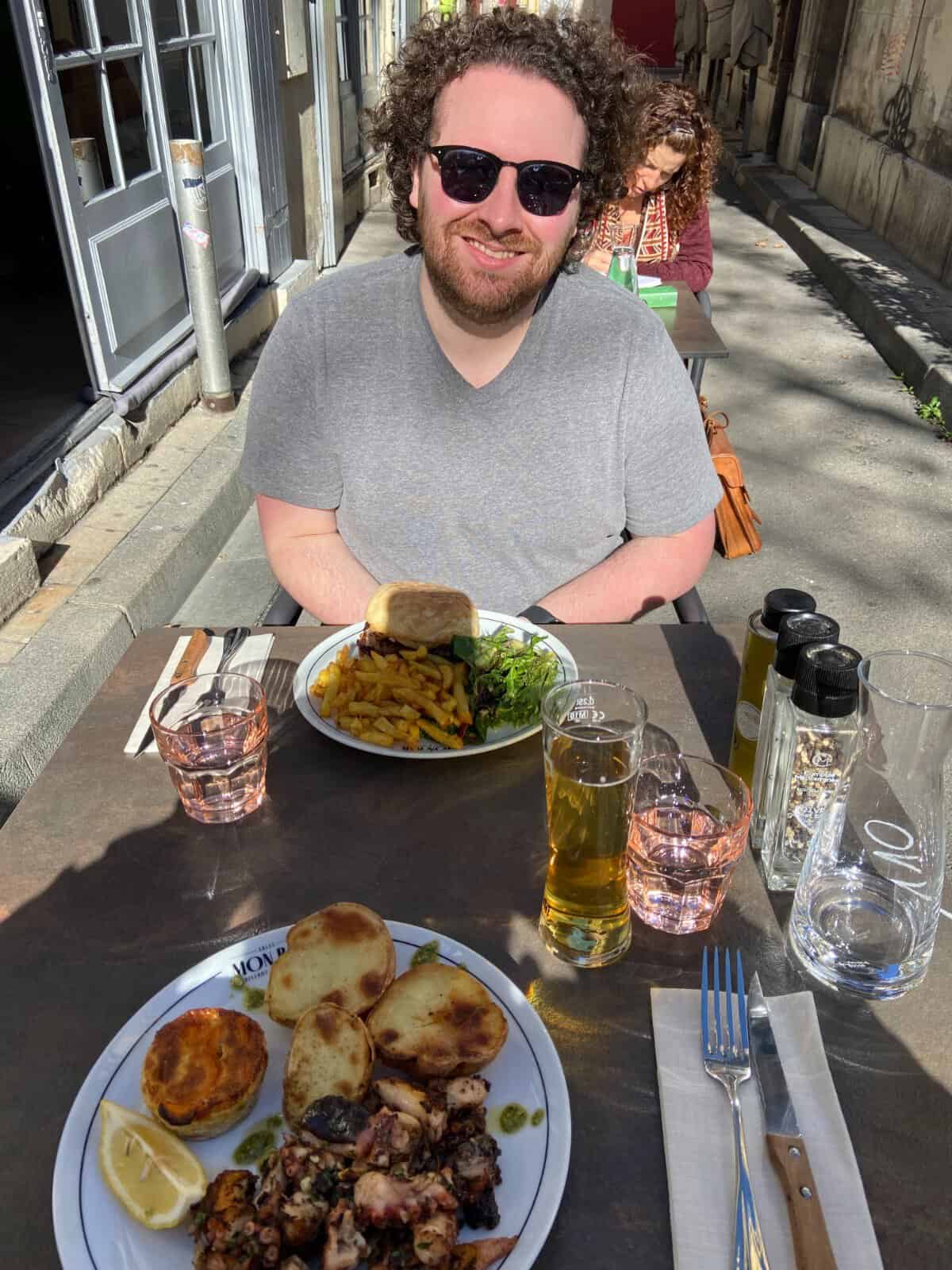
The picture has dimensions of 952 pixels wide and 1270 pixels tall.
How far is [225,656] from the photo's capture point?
181cm

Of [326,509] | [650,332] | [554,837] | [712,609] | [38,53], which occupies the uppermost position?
[38,53]

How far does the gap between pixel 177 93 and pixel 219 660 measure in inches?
200

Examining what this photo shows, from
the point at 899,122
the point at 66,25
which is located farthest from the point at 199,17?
the point at 899,122

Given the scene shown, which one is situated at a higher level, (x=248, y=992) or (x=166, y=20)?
(x=166, y=20)

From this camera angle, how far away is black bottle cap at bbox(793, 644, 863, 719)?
46.1 inches

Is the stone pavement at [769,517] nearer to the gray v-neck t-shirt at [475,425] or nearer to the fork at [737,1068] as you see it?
the gray v-neck t-shirt at [475,425]

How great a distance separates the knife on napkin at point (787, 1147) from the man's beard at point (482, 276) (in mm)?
1598

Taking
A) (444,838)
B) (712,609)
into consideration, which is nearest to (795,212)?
(712,609)

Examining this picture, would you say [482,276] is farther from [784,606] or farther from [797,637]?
[797,637]

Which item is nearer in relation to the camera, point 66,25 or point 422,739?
point 422,739

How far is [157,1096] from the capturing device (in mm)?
1001

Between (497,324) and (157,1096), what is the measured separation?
1.80m

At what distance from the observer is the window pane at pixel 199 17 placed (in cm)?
559

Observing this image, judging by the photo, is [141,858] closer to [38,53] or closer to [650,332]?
[650,332]
